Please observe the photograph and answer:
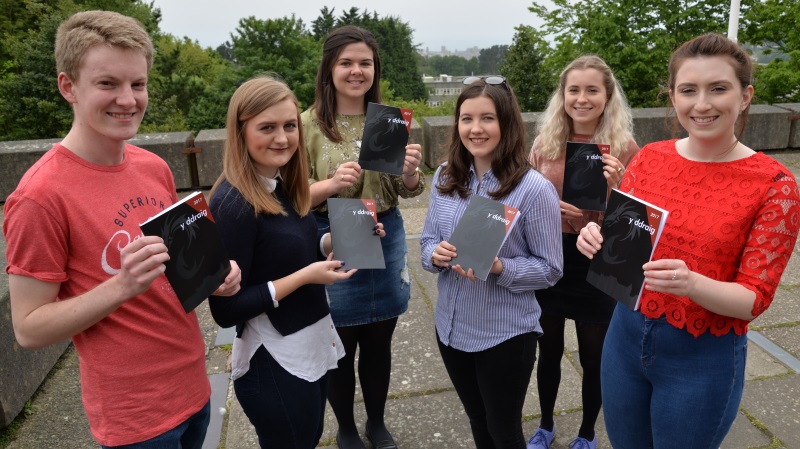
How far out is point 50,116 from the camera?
683 inches

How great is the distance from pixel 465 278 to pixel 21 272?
1.57 meters

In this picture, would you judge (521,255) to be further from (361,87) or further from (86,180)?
(86,180)

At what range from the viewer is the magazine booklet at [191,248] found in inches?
63.4

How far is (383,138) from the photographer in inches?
107

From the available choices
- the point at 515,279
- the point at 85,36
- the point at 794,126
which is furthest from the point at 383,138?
the point at 794,126

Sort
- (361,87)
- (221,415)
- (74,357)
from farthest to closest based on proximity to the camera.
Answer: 1. (74,357)
2. (221,415)
3. (361,87)

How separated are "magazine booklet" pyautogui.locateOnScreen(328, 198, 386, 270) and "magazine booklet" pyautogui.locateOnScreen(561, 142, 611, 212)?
104cm

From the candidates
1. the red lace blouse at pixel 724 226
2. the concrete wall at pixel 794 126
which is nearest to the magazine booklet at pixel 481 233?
the red lace blouse at pixel 724 226

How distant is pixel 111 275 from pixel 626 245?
62.3 inches

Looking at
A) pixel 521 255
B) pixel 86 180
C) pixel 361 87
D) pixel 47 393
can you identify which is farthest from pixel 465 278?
pixel 47 393

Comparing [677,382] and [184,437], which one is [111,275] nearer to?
[184,437]

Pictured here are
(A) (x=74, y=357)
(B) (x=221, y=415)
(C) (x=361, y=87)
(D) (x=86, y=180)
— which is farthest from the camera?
(A) (x=74, y=357)

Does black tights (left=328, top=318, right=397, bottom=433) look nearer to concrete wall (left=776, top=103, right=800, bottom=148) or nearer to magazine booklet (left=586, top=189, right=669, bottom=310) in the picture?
magazine booklet (left=586, top=189, right=669, bottom=310)

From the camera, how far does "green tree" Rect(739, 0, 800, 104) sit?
11646 millimetres
